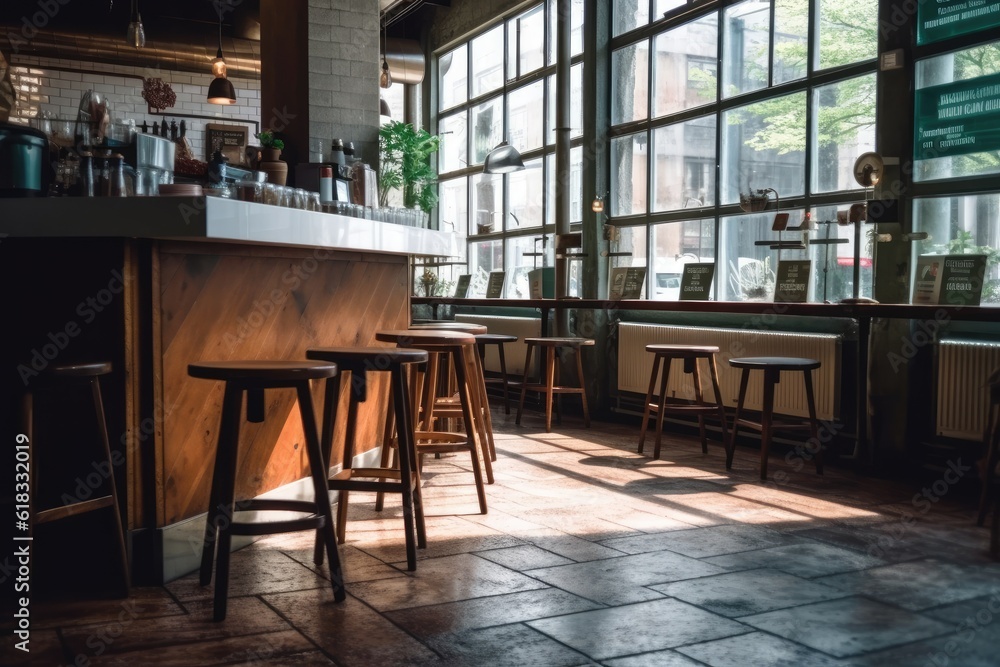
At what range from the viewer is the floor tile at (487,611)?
242 centimetres

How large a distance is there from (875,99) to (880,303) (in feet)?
3.86

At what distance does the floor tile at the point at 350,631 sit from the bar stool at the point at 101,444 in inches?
18.3

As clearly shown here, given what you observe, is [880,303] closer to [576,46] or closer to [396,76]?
[576,46]

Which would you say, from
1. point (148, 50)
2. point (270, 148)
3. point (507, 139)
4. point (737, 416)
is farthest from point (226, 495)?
point (148, 50)

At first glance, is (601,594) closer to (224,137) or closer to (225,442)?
(225,442)

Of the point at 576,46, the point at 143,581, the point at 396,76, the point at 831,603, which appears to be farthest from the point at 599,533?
the point at 396,76

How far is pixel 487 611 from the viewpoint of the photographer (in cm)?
254

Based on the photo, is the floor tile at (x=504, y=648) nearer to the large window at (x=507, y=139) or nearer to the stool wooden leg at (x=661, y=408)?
the stool wooden leg at (x=661, y=408)

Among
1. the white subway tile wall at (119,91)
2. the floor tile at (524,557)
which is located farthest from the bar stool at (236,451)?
the white subway tile wall at (119,91)

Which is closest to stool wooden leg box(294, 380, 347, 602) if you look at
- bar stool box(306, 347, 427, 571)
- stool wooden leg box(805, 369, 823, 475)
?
bar stool box(306, 347, 427, 571)

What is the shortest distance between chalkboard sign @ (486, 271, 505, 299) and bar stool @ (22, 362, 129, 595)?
634 cm

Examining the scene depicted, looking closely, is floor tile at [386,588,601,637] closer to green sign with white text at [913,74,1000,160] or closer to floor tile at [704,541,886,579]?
floor tile at [704,541,886,579]

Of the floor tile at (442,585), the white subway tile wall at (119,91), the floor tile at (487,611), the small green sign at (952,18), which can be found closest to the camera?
the floor tile at (487,611)

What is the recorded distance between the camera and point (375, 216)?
3.91m
